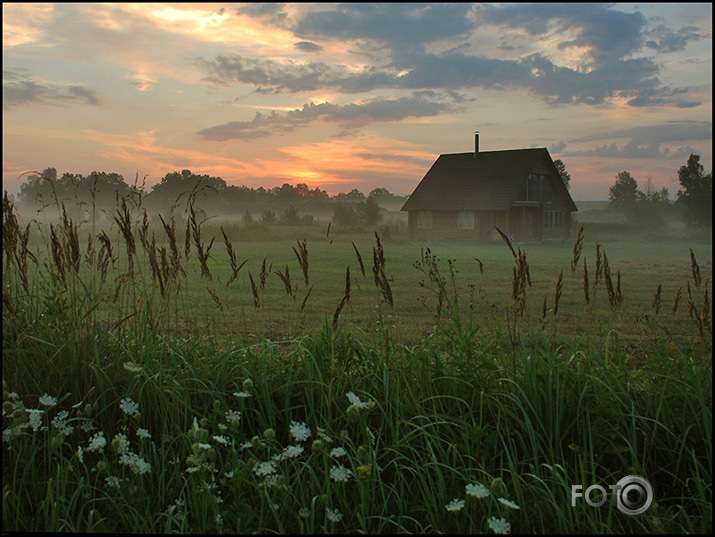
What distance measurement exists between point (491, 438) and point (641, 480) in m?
0.55

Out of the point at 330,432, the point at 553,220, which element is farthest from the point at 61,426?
the point at 553,220

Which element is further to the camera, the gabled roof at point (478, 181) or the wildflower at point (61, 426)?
the gabled roof at point (478, 181)

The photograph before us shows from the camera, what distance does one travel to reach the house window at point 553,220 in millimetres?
18016

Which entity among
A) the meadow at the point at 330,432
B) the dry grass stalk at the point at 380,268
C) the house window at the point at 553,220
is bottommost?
the meadow at the point at 330,432

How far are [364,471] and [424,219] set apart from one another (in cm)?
1694

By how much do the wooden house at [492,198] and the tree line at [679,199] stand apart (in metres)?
2.30

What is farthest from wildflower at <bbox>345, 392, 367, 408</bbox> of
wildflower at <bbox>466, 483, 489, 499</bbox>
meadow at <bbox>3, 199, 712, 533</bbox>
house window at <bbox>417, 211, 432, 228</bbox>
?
house window at <bbox>417, 211, 432, 228</bbox>

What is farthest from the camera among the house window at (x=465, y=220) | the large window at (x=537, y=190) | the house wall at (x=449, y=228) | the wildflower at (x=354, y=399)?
the house window at (x=465, y=220)

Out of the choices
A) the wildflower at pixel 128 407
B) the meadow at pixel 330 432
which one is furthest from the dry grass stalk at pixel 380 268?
the wildflower at pixel 128 407

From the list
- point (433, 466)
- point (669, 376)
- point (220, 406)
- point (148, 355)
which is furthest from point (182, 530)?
point (669, 376)

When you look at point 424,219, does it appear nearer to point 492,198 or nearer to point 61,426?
point 492,198

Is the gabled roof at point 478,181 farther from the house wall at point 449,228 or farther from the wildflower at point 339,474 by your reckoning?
the wildflower at point 339,474

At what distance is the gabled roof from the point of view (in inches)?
610

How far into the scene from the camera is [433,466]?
2.20 metres
